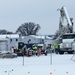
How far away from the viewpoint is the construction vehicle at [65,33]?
46531 mm

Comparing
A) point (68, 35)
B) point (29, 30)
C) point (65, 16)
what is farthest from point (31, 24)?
point (68, 35)

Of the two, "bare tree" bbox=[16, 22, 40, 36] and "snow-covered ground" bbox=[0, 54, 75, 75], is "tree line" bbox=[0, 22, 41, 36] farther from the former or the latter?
"snow-covered ground" bbox=[0, 54, 75, 75]

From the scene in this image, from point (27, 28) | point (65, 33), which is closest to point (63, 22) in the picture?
point (65, 33)

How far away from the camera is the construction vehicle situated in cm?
4653

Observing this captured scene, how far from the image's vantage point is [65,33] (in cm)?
5078

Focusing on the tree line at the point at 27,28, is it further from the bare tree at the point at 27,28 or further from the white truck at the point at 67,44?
the white truck at the point at 67,44

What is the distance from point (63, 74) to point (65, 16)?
47.9 meters

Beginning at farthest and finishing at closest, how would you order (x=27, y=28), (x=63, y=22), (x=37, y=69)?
(x=27, y=28) < (x=63, y=22) < (x=37, y=69)

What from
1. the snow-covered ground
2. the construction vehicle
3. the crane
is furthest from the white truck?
the snow-covered ground

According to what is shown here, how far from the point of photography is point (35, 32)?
123250 mm

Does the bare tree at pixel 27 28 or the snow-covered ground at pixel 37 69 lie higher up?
the bare tree at pixel 27 28

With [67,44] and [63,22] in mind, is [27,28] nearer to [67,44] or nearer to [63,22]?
[63,22]

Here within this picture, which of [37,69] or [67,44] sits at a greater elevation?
[67,44]

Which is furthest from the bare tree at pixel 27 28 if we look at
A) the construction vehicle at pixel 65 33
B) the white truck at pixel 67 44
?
the white truck at pixel 67 44
